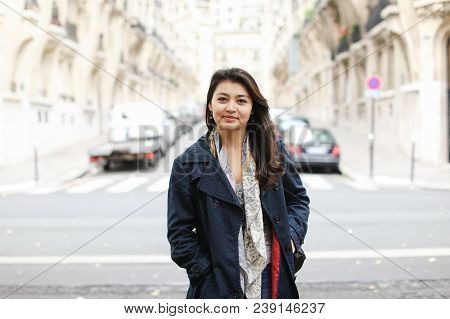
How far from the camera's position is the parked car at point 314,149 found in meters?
8.77

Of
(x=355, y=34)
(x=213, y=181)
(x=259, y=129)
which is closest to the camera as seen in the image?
(x=213, y=181)

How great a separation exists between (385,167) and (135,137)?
14.9 feet

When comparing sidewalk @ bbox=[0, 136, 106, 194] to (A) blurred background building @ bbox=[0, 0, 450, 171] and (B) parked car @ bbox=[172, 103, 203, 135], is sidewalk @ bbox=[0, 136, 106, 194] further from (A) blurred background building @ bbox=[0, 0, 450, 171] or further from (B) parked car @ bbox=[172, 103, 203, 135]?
(B) parked car @ bbox=[172, 103, 203, 135]

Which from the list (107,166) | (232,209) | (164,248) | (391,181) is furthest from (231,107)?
(107,166)

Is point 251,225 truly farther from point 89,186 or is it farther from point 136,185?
point 89,186

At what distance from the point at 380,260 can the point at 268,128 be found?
108 inches

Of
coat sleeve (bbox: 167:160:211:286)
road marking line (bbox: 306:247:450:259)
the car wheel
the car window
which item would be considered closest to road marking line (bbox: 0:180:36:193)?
road marking line (bbox: 306:247:450:259)

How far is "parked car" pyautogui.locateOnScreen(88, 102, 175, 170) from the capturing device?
7477 millimetres

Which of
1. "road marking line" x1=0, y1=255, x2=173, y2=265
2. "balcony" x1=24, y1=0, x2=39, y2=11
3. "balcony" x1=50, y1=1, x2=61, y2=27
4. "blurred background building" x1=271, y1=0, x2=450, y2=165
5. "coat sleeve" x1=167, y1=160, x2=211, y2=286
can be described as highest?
"balcony" x1=50, y1=1, x2=61, y2=27

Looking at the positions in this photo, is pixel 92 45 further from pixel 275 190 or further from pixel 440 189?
pixel 275 190

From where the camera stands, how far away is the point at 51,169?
30.1ft

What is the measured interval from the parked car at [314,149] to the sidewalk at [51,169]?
14.2 feet

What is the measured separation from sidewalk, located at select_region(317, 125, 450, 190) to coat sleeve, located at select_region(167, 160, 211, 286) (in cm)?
240
